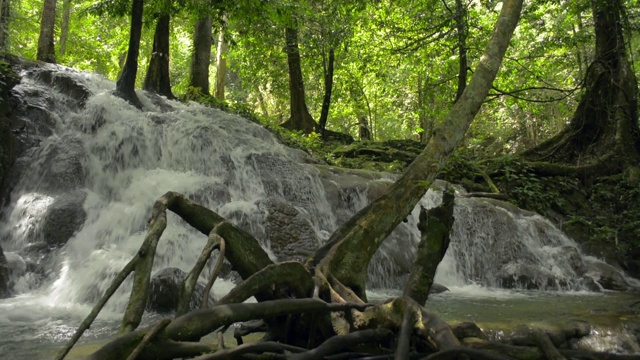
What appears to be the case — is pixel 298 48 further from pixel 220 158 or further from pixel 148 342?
pixel 148 342

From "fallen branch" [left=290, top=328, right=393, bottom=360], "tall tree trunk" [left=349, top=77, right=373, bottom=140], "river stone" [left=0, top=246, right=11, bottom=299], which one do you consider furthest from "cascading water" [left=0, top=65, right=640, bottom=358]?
"tall tree trunk" [left=349, top=77, right=373, bottom=140]

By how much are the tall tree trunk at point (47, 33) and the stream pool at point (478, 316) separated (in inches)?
393

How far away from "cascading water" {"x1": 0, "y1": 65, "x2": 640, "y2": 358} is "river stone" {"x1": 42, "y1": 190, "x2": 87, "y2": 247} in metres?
0.02

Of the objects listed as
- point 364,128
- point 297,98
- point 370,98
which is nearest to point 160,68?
point 297,98

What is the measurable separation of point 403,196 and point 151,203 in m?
6.23

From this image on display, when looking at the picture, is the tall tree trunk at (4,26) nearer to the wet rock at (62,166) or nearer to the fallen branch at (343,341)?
the wet rock at (62,166)

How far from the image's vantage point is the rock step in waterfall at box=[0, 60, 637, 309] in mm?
8555

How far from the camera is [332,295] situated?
366 cm

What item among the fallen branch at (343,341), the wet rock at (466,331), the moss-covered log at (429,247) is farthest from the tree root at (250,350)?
the moss-covered log at (429,247)

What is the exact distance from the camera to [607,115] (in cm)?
1441

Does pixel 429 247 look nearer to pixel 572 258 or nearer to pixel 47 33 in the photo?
pixel 572 258

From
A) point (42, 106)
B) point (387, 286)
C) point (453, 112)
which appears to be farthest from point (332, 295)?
point (42, 106)

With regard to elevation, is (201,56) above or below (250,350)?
above

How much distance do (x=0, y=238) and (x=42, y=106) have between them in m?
4.04
